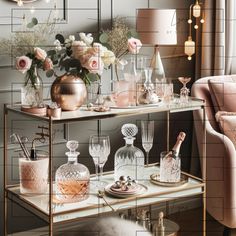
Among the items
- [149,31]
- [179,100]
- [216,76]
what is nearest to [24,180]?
[179,100]

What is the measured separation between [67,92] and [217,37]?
1.48 metres

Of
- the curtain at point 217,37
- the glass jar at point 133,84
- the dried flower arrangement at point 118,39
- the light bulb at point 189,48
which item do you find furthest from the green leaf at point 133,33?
the curtain at point 217,37

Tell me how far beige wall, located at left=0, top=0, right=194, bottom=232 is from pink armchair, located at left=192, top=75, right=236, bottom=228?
0.51 meters

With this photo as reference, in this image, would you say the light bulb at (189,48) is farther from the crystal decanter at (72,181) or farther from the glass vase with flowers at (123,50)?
the crystal decanter at (72,181)

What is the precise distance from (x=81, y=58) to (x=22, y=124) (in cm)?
59

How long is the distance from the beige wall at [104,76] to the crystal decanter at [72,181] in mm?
502

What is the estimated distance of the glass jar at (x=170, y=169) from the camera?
3.17 metres

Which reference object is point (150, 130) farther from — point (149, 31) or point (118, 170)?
point (149, 31)

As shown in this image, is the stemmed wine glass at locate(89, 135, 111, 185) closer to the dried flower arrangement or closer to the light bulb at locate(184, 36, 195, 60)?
the dried flower arrangement

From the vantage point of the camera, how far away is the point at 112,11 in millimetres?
3576

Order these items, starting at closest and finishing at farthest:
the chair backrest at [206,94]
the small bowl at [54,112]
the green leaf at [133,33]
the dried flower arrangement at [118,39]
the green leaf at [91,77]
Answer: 1. the small bowl at [54,112]
2. the green leaf at [91,77]
3. the dried flower arrangement at [118,39]
4. the green leaf at [133,33]
5. the chair backrest at [206,94]

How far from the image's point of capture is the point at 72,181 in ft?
9.46

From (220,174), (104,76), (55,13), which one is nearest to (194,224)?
(220,174)

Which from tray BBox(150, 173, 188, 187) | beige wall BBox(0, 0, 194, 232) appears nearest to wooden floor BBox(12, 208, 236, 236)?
beige wall BBox(0, 0, 194, 232)
